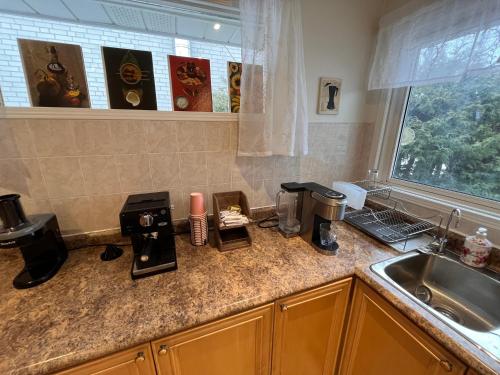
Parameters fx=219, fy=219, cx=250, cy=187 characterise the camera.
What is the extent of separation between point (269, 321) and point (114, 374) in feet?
1.70

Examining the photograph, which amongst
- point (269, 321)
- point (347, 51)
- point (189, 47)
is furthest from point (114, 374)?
point (347, 51)

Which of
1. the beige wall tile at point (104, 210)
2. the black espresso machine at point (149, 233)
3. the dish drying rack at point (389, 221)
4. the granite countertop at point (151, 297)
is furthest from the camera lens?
the dish drying rack at point (389, 221)

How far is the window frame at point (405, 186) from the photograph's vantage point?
1.05m

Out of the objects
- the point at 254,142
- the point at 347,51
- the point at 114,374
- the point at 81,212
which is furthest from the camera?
the point at 347,51

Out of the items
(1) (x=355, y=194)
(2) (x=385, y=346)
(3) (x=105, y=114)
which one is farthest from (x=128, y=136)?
(2) (x=385, y=346)

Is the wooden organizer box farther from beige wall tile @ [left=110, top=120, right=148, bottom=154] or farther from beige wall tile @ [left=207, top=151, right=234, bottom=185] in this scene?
beige wall tile @ [left=110, top=120, right=148, bottom=154]

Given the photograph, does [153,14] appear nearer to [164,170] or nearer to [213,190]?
[164,170]

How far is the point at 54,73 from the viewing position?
2.88 feet

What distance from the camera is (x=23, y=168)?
92cm

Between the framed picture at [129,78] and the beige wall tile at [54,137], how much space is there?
208 millimetres

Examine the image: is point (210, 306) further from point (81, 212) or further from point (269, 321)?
point (81, 212)

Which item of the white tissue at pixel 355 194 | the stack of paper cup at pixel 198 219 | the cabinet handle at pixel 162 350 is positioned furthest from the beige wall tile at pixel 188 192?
the white tissue at pixel 355 194

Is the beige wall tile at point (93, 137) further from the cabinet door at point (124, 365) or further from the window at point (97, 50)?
the cabinet door at point (124, 365)

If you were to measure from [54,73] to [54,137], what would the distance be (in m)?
0.25
